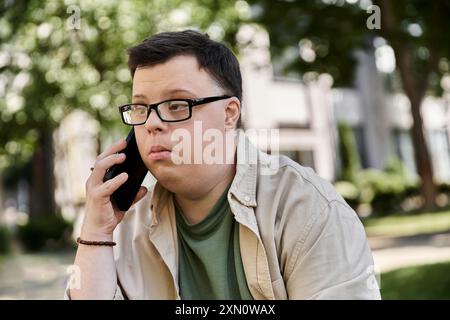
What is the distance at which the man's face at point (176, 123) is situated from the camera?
1.55 m

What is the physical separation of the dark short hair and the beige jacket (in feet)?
0.75

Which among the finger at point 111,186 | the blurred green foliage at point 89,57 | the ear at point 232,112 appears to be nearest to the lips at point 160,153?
the finger at point 111,186

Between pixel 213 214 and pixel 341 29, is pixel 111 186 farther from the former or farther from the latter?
pixel 341 29

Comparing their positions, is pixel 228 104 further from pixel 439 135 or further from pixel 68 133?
pixel 439 135

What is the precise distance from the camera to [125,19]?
12930 mm

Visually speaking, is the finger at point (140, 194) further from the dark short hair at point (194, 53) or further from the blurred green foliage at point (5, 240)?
the blurred green foliage at point (5, 240)

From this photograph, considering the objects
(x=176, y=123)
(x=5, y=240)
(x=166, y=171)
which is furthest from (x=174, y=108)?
(x=5, y=240)

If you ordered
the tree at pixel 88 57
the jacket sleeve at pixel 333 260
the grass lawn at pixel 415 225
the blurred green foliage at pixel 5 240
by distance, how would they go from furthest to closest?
the blurred green foliage at pixel 5 240, the grass lawn at pixel 415 225, the tree at pixel 88 57, the jacket sleeve at pixel 333 260

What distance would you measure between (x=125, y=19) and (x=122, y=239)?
11.9 m

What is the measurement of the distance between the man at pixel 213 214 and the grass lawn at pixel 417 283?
4066 mm

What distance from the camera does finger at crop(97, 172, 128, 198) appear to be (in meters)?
1.57

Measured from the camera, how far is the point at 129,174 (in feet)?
5.70

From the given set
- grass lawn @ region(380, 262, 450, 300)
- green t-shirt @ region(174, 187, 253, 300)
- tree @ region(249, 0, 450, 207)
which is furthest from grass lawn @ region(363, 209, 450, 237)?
green t-shirt @ region(174, 187, 253, 300)

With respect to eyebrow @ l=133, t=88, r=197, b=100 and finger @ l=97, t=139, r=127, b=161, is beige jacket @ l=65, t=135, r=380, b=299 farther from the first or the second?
eyebrow @ l=133, t=88, r=197, b=100
